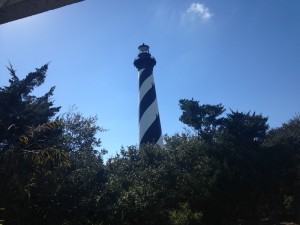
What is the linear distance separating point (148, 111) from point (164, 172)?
44.4ft

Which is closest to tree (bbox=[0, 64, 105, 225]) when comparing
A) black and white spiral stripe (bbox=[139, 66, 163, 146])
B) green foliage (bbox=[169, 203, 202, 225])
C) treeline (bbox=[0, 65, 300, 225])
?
treeline (bbox=[0, 65, 300, 225])

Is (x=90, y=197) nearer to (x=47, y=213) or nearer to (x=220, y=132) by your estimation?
(x=47, y=213)

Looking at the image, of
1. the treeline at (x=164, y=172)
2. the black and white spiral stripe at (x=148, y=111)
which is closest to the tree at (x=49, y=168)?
the treeline at (x=164, y=172)

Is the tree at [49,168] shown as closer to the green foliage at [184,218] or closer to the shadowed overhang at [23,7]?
the green foliage at [184,218]

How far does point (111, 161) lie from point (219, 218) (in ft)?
28.7

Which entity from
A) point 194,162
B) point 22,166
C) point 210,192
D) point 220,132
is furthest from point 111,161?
point 22,166

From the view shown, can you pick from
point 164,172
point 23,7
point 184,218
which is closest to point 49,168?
point 184,218

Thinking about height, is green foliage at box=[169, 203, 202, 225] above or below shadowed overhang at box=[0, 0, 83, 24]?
above

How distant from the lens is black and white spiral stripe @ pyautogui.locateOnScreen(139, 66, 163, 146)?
32406mm

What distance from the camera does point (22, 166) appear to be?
23.8 ft

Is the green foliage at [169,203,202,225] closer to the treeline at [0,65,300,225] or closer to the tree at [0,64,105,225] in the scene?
the treeline at [0,65,300,225]

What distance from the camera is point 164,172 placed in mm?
20562

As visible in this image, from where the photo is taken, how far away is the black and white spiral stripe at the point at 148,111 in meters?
32.4

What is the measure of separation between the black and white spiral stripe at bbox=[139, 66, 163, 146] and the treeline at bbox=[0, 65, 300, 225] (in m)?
3.96
